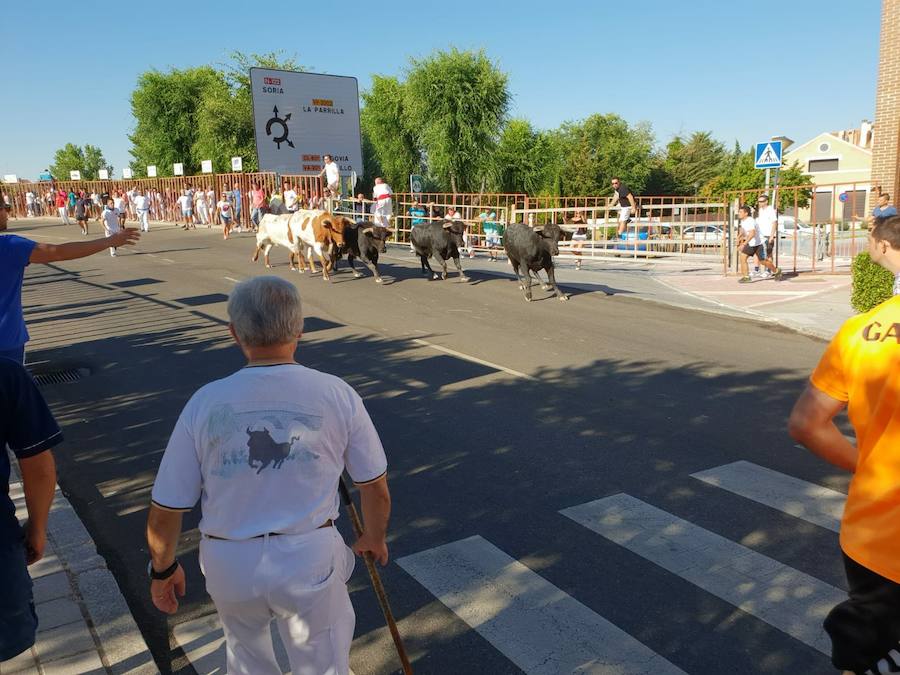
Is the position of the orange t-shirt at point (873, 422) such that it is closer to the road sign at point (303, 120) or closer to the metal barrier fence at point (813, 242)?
the metal barrier fence at point (813, 242)


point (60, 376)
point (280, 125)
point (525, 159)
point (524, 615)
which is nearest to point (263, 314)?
point (524, 615)

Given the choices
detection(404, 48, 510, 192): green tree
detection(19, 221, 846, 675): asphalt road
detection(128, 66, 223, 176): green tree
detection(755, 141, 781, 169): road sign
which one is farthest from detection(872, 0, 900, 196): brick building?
detection(128, 66, 223, 176): green tree

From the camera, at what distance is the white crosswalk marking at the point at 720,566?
3.67 metres

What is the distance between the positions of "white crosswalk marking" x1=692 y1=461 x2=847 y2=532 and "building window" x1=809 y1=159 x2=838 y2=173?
75474 millimetres

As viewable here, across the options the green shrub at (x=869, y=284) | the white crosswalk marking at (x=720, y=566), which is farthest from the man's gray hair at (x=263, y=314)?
the green shrub at (x=869, y=284)

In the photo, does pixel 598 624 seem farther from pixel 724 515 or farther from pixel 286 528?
pixel 286 528

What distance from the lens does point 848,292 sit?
14805mm

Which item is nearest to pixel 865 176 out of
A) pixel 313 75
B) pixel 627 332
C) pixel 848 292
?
pixel 313 75

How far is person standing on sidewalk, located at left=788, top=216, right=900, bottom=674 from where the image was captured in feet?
7.44

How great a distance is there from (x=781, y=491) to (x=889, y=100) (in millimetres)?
17640

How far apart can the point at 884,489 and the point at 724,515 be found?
2672 mm

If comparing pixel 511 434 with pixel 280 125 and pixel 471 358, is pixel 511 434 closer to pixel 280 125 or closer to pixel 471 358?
pixel 471 358

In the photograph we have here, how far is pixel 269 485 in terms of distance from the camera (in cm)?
232

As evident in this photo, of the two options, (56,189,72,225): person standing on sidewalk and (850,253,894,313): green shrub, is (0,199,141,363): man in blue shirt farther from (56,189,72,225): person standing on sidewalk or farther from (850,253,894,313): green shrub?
(56,189,72,225): person standing on sidewalk
